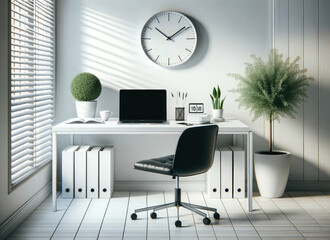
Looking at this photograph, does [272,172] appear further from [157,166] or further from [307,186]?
[157,166]

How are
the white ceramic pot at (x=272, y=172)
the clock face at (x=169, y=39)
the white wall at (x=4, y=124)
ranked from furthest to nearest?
1. the clock face at (x=169, y=39)
2. the white ceramic pot at (x=272, y=172)
3. the white wall at (x=4, y=124)

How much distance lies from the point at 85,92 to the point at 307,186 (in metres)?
2.43

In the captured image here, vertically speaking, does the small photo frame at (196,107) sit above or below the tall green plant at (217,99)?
below

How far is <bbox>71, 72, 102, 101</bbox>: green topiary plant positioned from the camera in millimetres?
4477

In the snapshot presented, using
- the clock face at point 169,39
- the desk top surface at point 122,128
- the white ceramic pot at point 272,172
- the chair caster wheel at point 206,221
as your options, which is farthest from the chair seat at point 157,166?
the clock face at point 169,39

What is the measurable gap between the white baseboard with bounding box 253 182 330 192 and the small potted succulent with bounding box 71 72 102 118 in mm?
1831

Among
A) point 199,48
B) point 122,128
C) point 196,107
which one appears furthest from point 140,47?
point 122,128

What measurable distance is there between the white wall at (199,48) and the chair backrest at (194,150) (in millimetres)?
1120

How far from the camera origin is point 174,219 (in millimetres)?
3820

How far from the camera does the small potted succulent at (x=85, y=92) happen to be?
176 inches

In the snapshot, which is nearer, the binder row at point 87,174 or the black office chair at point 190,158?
the black office chair at point 190,158

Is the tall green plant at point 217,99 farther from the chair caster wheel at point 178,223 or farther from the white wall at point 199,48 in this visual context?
the chair caster wheel at point 178,223

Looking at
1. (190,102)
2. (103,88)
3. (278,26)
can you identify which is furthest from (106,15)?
(278,26)

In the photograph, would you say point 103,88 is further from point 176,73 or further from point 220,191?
point 220,191
